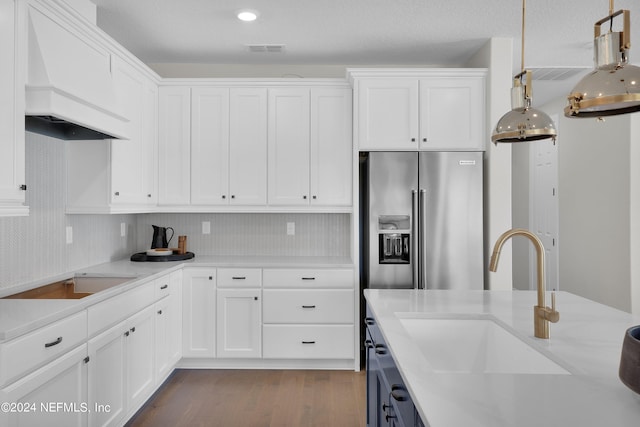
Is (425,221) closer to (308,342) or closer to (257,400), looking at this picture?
(308,342)

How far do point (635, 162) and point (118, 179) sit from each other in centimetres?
461

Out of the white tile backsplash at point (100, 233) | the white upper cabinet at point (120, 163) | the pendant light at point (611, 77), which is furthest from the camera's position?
the white upper cabinet at point (120, 163)

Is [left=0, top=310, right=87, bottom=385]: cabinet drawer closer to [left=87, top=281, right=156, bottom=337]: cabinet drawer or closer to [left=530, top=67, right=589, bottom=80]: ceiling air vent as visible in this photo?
[left=87, top=281, right=156, bottom=337]: cabinet drawer

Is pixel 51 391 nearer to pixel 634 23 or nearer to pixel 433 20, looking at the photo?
pixel 433 20

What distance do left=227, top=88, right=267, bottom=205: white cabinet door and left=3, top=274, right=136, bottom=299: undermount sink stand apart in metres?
1.20

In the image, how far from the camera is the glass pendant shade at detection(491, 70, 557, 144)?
170 centimetres

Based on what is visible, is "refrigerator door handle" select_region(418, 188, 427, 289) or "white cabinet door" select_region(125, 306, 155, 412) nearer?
"white cabinet door" select_region(125, 306, 155, 412)

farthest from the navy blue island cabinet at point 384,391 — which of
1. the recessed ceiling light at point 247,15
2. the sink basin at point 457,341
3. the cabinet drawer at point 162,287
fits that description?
the recessed ceiling light at point 247,15

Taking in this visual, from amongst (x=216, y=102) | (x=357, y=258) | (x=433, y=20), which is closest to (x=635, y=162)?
(x=433, y=20)

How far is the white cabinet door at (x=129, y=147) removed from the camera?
292cm

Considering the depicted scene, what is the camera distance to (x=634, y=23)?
10.3ft

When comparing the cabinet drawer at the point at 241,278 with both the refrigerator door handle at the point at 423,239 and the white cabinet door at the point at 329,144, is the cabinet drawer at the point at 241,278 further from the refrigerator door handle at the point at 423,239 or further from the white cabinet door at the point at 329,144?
the refrigerator door handle at the point at 423,239

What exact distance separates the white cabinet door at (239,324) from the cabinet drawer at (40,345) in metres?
1.45

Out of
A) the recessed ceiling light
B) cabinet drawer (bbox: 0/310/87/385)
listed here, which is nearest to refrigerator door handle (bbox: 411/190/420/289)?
the recessed ceiling light
